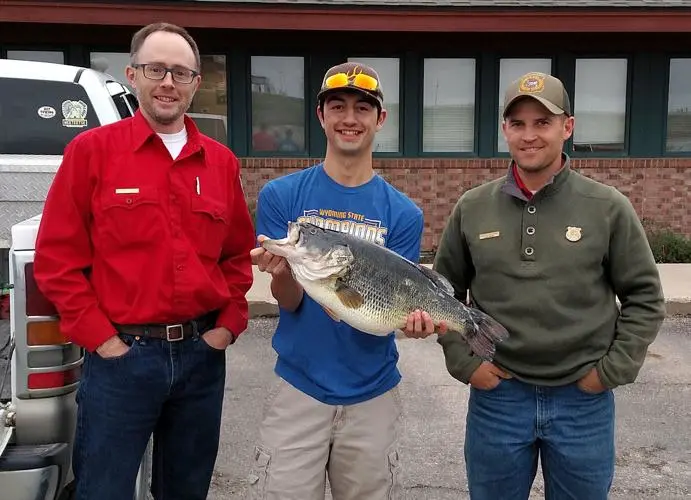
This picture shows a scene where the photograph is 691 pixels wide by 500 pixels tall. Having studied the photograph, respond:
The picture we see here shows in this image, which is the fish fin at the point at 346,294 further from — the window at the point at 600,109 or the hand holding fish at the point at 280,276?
the window at the point at 600,109

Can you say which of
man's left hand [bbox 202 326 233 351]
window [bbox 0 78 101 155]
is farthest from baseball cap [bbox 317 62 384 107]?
window [bbox 0 78 101 155]

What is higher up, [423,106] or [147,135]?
[423,106]

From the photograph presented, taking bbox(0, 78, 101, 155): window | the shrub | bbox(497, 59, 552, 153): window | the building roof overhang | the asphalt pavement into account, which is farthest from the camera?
bbox(497, 59, 552, 153): window

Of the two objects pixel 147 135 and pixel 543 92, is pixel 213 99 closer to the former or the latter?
pixel 147 135

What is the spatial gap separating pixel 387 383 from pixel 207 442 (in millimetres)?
790

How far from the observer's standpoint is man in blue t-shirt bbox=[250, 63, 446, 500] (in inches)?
98.7

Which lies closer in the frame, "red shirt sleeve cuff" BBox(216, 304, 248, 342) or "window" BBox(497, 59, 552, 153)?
"red shirt sleeve cuff" BBox(216, 304, 248, 342)

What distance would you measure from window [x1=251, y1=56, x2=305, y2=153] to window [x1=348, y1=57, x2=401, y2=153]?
3.46 ft

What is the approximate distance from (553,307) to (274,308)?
5.59 metres

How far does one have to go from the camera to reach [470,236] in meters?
2.65

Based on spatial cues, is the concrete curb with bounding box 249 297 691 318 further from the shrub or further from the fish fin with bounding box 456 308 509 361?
the fish fin with bounding box 456 308 509 361

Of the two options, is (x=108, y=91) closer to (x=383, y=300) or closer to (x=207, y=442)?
(x=207, y=442)

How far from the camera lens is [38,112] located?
503cm

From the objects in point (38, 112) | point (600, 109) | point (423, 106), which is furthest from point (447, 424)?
point (600, 109)
